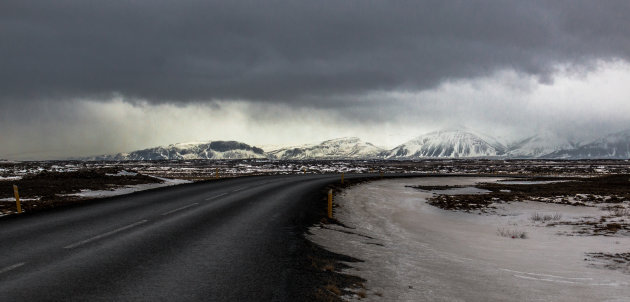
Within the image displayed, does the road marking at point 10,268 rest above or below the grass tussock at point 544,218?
above

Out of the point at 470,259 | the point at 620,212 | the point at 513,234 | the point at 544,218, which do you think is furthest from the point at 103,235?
the point at 620,212

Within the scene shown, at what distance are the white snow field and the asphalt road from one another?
1.51m

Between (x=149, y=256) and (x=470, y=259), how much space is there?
26.9 feet

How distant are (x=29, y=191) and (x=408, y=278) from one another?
24.9 meters

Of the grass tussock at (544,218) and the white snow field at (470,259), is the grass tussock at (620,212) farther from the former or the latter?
the grass tussock at (544,218)

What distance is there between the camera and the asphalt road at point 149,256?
5569 millimetres

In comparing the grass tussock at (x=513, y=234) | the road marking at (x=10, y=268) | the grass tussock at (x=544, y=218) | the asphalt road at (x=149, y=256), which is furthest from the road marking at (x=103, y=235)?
the grass tussock at (x=544, y=218)

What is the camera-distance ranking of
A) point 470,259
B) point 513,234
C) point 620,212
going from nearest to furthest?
point 470,259 < point 513,234 < point 620,212

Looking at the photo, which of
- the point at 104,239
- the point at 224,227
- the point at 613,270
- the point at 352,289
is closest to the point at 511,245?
the point at 613,270

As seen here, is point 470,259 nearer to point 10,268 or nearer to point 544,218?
point 10,268

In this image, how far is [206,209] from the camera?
1515 centimetres

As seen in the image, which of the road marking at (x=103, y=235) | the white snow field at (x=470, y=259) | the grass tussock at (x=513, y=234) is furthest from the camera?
the grass tussock at (x=513, y=234)

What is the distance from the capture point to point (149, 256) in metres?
7.59

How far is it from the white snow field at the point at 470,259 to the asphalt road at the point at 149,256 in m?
1.51
